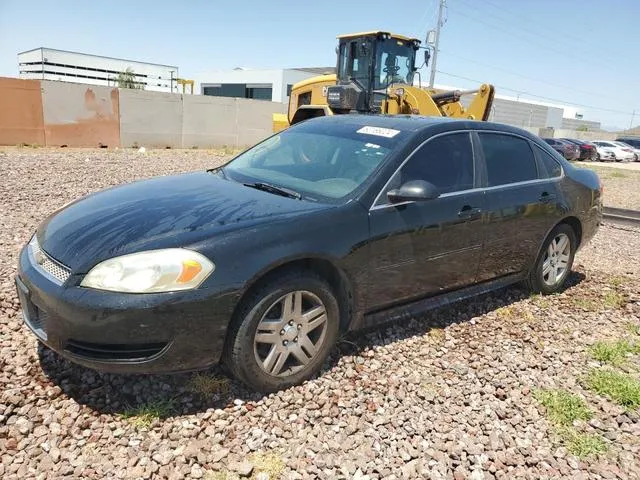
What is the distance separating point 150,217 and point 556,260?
384 centimetres

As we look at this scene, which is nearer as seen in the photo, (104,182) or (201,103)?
(104,182)

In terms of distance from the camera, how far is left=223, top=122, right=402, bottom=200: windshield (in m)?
3.51

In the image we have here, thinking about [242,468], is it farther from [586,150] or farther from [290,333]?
[586,150]

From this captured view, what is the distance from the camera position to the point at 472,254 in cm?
396

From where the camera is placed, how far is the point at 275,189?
349 cm

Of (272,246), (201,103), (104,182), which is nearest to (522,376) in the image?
(272,246)

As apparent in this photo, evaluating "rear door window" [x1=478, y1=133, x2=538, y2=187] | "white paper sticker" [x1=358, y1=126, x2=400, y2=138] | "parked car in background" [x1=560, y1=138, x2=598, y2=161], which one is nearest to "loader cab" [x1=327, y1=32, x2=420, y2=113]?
"rear door window" [x1=478, y1=133, x2=538, y2=187]

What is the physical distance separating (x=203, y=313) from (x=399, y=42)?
1098 cm

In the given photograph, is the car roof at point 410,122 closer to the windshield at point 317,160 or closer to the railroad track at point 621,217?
the windshield at point 317,160

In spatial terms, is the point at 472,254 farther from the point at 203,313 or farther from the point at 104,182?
the point at 104,182

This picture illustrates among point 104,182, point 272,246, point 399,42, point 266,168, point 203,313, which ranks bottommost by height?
point 104,182

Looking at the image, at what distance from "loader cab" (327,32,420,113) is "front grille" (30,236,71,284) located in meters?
9.22

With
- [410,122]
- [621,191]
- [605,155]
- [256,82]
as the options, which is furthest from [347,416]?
[256,82]

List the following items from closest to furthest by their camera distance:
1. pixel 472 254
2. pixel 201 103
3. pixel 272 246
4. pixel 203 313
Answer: pixel 203 313, pixel 272 246, pixel 472 254, pixel 201 103
